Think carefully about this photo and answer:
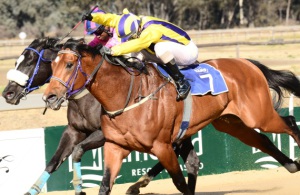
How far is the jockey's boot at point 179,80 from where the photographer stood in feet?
21.2

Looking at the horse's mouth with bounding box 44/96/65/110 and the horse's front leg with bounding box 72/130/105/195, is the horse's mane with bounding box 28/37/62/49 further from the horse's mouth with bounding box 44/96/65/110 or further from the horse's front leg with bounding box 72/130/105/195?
the horse's mouth with bounding box 44/96/65/110

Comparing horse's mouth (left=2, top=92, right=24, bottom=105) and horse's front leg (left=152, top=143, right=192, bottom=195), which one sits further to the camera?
horse's mouth (left=2, top=92, right=24, bottom=105)

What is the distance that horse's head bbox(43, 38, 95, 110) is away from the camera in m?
5.55

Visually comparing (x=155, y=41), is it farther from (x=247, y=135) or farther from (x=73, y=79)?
(x=247, y=135)

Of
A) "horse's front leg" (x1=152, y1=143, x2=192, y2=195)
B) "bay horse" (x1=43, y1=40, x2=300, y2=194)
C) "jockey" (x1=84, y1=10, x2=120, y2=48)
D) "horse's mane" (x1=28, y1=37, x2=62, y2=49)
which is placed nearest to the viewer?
"bay horse" (x1=43, y1=40, x2=300, y2=194)

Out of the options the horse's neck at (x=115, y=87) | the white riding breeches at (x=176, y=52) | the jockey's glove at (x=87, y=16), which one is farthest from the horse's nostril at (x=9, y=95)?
the white riding breeches at (x=176, y=52)

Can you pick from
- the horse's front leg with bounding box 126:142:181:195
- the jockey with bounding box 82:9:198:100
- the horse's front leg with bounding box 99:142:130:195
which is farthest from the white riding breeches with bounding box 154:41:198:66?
the horse's front leg with bounding box 126:142:181:195

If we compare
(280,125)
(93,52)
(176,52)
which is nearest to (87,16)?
(93,52)

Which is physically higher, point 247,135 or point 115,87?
point 115,87

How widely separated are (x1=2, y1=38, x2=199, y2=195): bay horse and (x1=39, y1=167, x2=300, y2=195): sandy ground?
1.34 metres

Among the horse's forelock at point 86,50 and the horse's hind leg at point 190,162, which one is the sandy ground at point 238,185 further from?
the horse's forelock at point 86,50

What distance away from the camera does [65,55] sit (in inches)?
229

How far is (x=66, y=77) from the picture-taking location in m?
5.71

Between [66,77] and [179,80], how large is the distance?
124 centimetres
